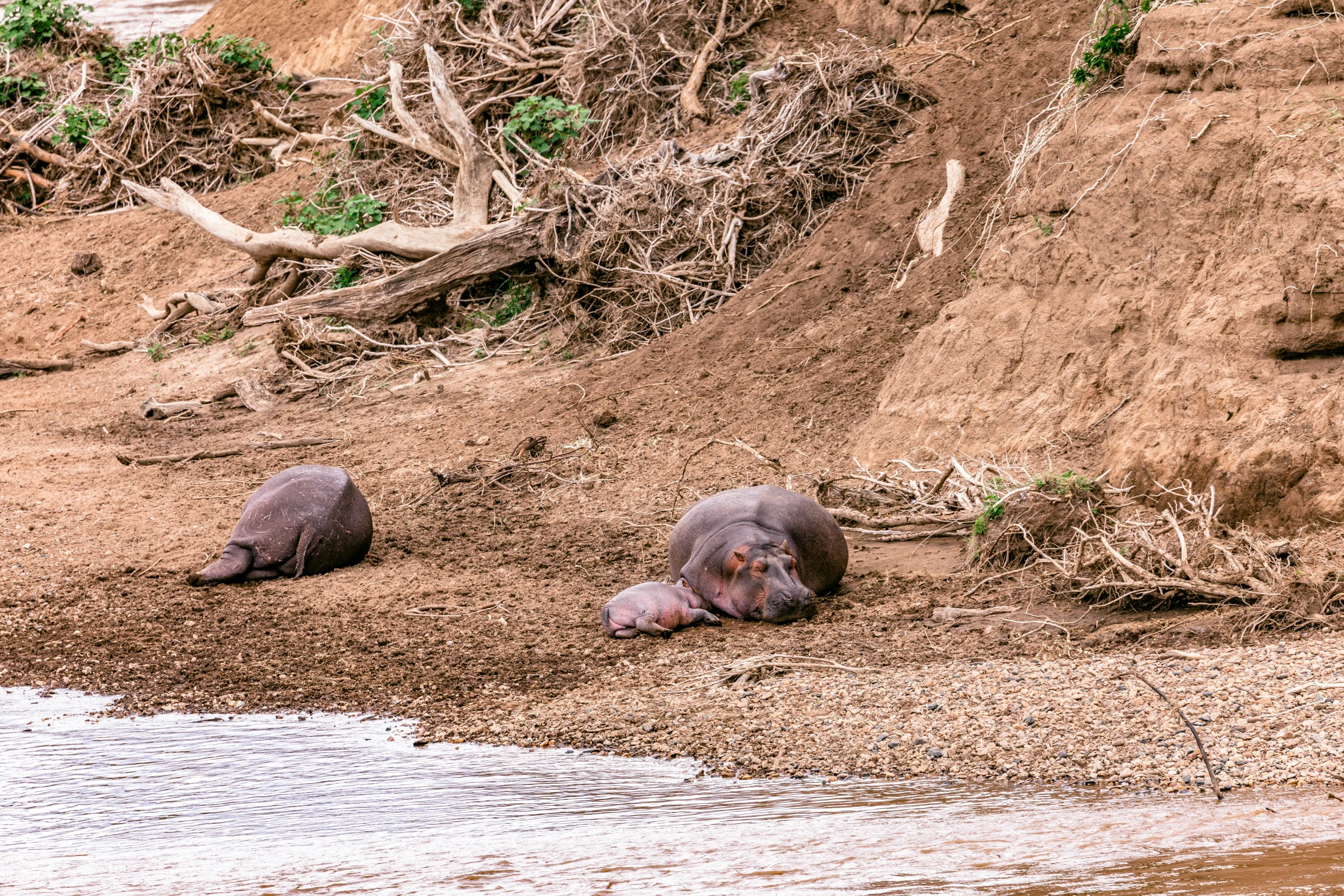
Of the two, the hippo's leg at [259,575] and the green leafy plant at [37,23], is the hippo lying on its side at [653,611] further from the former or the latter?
the green leafy plant at [37,23]

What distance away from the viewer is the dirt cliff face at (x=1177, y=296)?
5.88 meters

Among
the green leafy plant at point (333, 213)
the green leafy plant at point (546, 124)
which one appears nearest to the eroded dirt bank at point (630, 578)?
the green leafy plant at point (333, 213)

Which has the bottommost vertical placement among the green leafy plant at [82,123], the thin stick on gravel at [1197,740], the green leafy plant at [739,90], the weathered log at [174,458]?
the weathered log at [174,458]

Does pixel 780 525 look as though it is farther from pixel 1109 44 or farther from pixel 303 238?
pixel 303 238

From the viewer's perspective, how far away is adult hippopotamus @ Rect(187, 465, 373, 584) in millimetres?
7309

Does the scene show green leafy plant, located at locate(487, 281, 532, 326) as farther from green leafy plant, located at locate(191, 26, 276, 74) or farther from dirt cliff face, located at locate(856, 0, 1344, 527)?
green leafy plant, located at locate(191, 26, 276, 74)

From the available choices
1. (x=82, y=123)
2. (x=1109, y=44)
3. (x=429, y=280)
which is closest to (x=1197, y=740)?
(x=1109, y=44)

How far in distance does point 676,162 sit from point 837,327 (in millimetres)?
2852

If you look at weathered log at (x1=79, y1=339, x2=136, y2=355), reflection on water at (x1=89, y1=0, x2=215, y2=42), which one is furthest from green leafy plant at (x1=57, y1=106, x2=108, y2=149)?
reflection on water at (x1=89, y1=0, x2=215, y2=42)

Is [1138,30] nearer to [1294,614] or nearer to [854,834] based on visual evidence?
[1294,614]

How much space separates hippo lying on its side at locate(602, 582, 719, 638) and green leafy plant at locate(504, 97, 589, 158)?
827 cm

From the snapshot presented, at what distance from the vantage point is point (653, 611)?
19.6 feet

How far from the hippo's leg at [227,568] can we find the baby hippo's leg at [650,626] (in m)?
2.59

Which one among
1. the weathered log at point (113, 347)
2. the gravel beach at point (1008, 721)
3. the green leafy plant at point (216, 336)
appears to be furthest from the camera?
the weathered log at point (113, 347)
